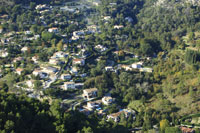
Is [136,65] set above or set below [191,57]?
below


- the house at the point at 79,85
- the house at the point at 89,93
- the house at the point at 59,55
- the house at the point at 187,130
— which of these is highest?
the house at the point at 59,55

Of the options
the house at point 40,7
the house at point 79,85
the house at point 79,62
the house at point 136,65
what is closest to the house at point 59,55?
the house at point 79,62

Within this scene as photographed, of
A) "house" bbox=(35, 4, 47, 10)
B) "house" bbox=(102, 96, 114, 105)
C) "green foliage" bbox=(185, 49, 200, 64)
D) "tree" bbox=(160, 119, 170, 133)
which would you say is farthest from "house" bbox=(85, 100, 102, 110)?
"house" bbox=(35, 4, 47, 10)

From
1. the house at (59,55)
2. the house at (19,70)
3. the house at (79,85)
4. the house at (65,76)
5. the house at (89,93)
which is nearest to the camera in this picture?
the house at (89,93)

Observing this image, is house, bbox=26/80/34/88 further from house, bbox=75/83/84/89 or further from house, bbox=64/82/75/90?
house, bbox=75/83/84/89

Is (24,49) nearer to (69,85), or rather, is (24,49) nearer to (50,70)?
(50,70)

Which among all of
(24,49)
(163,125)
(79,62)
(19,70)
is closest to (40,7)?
(24,49)

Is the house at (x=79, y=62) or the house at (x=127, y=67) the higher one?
the house at (x=79, y=62)

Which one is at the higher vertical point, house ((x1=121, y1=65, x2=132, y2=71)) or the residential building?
the residential building

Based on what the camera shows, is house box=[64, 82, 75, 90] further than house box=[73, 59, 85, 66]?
No

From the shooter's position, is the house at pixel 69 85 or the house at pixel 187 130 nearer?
the house at pixel 187 130

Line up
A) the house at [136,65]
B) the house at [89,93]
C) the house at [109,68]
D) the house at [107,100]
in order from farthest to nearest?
the house at [136,65] < the house at [109,68] < the house at [89,93] < the house at [107,100]

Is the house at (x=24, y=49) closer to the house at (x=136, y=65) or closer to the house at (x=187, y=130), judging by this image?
the house at (x=136, y=65)
